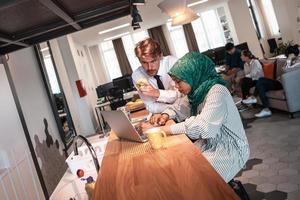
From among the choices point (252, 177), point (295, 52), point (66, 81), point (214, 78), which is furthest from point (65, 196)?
point (66, 81)

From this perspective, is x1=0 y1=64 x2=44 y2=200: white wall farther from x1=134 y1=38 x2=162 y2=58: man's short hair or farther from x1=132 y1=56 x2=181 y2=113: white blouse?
x1=134 y1=38 x2=162 y2=58: man's short hair

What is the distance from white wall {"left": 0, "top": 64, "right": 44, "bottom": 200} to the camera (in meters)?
2.46

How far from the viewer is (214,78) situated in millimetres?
1924

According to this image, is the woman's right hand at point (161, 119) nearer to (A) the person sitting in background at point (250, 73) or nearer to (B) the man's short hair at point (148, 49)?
(B) the man's short hair at point (148, 49)

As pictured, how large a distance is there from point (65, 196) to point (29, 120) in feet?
5.74

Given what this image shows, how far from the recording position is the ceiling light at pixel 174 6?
16.3 feet

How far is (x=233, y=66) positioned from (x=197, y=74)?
6.35m

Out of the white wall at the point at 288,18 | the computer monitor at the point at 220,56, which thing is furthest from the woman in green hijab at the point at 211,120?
the computer monitor at the point at 220,56

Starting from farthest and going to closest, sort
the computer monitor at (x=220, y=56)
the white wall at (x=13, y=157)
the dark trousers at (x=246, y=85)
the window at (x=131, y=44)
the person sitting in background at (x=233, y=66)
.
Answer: the window at (x=131, y=44)
the computer monitor at (x=220, y=56)
the person sitting in background at (x=233, y=66)
the dark trousers at (x=246, y=85)
the white wall at (x=13, y=157)

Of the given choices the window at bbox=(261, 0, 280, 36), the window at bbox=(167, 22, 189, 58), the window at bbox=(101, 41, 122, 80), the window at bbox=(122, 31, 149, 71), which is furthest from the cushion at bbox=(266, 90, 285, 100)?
the window at bbox=(101, 41, 122, 80)

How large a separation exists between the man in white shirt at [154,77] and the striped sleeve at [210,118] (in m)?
0.83

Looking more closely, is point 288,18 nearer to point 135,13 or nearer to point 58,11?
point 135,13

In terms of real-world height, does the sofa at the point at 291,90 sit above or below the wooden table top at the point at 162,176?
below

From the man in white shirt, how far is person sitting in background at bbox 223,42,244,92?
515 centimetres
